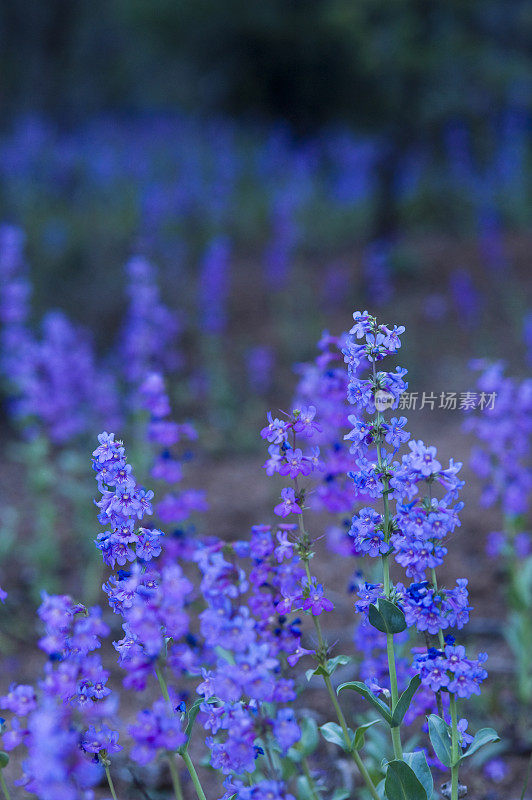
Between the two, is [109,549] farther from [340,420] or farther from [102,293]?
[102,293]

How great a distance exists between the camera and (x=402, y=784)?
198cm

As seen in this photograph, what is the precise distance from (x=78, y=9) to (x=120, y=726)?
17.8 metres

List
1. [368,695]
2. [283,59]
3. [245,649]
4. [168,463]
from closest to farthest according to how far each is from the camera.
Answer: [245,649] < [368,695] < [168,463] < [283,59]

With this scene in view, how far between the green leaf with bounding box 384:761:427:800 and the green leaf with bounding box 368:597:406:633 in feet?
0.97

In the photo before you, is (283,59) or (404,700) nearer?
(404,700)

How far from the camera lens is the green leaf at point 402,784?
1.95 meters

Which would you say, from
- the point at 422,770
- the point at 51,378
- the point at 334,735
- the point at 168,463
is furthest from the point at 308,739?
the point at 51,378

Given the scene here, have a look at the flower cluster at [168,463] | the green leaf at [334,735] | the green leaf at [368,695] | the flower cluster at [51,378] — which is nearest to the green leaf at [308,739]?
the green leaf at [334,735]

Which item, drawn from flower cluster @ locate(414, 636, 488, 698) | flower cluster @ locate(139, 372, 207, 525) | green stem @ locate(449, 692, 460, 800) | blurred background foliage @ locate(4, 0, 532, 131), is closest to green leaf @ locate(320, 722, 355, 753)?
green stem @ locate(449, 692, 460, 800)

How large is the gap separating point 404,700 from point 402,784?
7.2 inches

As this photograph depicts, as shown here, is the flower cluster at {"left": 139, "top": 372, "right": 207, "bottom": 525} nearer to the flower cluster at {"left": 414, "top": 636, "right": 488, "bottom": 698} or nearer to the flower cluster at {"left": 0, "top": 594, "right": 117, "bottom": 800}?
the flower cluster at {"left": 0, "top": 594, "right": 117, "bottom": 800}

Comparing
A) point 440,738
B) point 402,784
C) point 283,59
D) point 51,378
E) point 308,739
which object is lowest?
point 402,784

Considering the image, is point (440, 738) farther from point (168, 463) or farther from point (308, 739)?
point (168, 463)

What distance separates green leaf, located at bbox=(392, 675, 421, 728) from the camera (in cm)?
201
